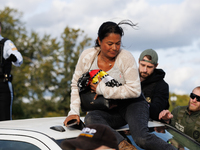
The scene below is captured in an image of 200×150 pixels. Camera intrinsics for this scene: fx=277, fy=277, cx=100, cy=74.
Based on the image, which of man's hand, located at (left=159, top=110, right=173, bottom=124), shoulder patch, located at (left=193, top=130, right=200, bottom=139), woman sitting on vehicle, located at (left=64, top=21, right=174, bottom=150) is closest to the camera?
woman sitting on vehicle, located at (left=64, top=21, right=174, bottom=150)

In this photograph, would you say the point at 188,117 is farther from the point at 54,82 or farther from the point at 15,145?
the point at 54,82

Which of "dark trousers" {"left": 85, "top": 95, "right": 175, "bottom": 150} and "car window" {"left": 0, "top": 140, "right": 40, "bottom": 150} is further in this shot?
"dark trousers" {"left": 85, "top": 95, "right": 175, "bottom": 150}

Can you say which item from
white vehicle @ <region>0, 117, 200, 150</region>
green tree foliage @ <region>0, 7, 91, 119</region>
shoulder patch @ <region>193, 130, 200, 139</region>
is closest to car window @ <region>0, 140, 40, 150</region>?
white vehicle @ <region>0, 117, 200, 150</region>

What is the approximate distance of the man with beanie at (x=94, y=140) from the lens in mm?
1215

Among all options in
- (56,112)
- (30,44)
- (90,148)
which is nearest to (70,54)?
(56,112)

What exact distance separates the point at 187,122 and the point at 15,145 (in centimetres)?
195

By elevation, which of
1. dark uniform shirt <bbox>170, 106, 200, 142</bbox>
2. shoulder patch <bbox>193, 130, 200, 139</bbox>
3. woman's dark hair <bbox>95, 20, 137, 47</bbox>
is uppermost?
woman's dark hair <bbox>95, 20, 137, 47</bbox>

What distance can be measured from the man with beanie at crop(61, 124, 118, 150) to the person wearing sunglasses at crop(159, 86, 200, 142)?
77.3 inches

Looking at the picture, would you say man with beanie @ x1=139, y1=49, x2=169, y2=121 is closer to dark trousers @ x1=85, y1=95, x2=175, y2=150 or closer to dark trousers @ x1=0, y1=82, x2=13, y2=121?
dark trousers @ x1=85, y1=95, x2=175, y2=150

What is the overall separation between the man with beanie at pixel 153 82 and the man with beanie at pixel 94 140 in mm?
2102

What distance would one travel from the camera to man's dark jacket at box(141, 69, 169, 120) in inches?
134

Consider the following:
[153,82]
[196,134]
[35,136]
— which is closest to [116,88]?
[35,136]

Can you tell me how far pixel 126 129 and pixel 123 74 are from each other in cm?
51

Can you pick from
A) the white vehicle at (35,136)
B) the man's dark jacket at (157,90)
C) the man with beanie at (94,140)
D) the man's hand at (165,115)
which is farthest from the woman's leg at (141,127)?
the man with beanie at (94,140)
